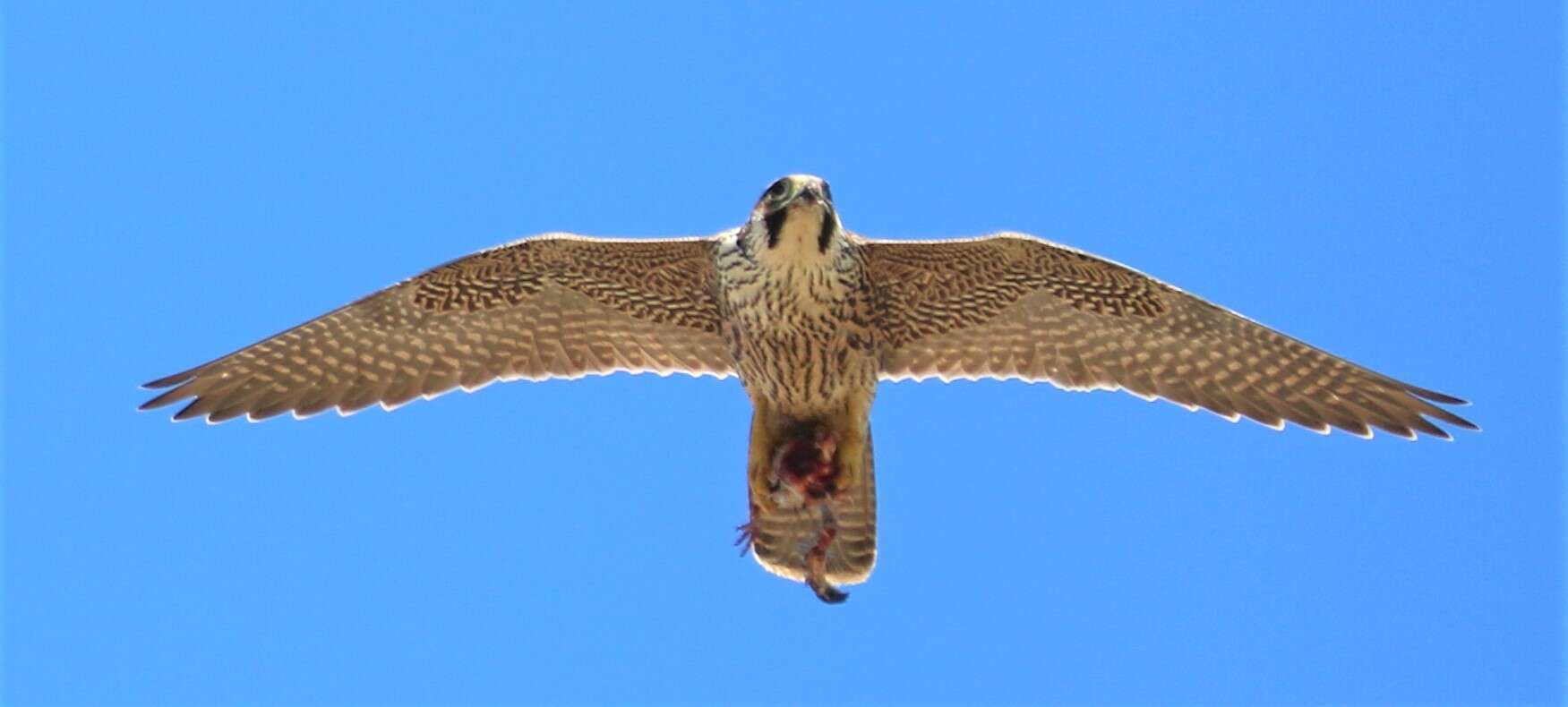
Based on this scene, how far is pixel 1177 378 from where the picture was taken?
30.7 ft

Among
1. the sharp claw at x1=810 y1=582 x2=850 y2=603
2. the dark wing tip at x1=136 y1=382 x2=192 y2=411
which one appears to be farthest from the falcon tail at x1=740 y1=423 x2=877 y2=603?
the dark wing tip at x1=136 y1=382 x2=192 y2=411

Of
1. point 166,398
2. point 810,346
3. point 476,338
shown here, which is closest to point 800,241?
point 810,346

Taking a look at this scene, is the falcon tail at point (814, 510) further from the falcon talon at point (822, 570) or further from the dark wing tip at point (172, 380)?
the dark wing tip at point (172, 380)

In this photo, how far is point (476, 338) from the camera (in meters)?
9.58

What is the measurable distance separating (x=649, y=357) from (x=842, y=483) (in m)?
1.29

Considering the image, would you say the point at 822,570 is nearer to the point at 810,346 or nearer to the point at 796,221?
the point at 810,346

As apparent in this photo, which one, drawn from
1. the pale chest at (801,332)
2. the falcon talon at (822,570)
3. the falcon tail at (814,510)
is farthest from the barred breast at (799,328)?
the falcon talon at (822,570)

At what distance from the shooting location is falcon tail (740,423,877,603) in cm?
898

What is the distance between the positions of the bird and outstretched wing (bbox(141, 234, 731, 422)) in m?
0.01

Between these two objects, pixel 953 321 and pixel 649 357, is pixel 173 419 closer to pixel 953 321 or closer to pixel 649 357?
pixel 649 357

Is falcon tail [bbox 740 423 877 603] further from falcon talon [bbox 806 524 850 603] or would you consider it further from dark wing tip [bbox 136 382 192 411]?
dark wing tip [bbox 136 382 192 411]

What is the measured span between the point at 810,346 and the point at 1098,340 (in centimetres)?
155

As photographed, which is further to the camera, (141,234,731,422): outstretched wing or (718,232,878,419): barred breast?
(141,234,731,422): outstretched wing

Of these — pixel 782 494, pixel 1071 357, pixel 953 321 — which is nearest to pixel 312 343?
pixel 782 494
